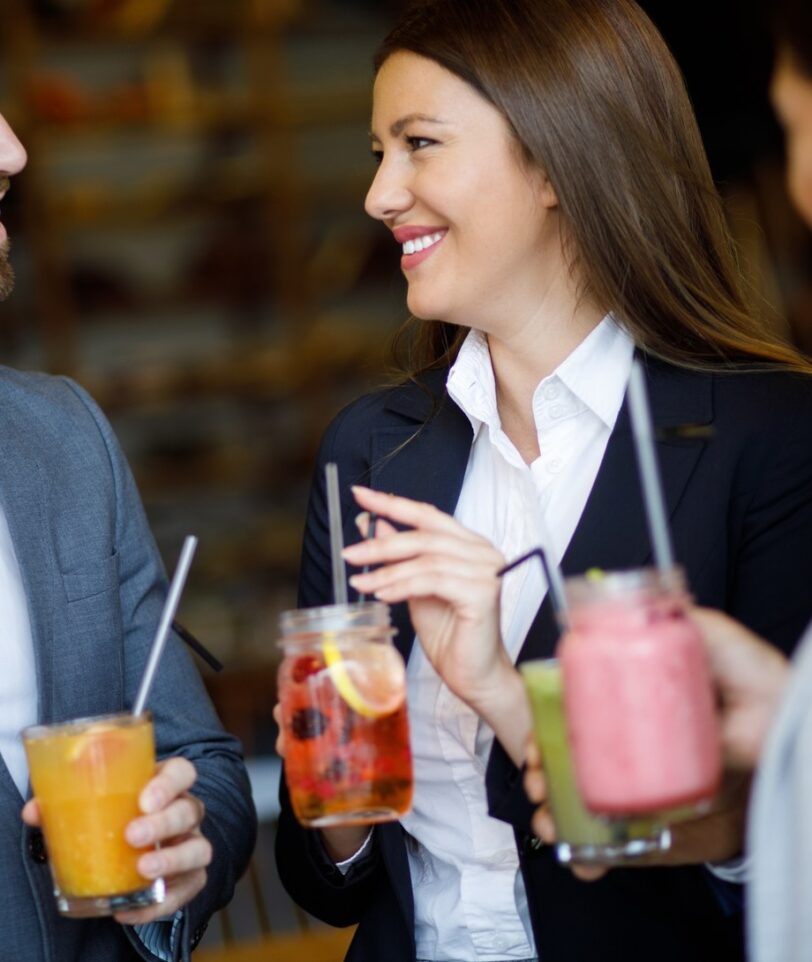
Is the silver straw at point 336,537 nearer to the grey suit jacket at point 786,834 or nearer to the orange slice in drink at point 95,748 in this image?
the orange slice in drink at point 95,748

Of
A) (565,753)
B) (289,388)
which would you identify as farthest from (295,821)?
(289,388)

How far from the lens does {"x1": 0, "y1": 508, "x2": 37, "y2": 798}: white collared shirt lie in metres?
2.01

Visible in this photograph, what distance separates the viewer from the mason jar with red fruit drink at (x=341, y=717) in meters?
1.58

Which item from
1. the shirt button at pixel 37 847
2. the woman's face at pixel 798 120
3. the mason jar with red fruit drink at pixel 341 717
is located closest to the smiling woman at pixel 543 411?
the mason jar with red fruit drink at pixel 341 717

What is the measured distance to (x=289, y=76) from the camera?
612 centimetres

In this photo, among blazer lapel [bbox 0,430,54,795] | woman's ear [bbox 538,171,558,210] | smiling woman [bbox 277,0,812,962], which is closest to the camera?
smiling woman [bbox 277,0,812,962]

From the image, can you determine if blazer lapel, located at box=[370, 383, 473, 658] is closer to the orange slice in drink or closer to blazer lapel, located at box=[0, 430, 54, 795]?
blazer lapel, located at box=[0, 430, 54, 795]

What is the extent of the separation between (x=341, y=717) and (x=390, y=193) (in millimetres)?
897

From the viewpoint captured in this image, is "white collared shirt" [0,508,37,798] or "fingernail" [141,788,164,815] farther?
"white collared shirt" [0,508,37,798]

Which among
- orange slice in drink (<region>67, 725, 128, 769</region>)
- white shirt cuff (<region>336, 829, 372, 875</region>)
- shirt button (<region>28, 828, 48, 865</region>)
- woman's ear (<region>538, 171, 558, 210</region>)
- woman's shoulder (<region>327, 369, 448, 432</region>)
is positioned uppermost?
woman's ear (<region>538, 171, 558, 210</region>)

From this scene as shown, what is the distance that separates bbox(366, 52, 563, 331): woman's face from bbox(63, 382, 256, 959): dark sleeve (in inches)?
21.3

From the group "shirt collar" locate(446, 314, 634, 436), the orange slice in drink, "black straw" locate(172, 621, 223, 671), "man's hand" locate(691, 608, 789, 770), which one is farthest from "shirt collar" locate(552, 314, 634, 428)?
the orange slice in drink

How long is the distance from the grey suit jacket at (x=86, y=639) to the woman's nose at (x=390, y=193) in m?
0.55

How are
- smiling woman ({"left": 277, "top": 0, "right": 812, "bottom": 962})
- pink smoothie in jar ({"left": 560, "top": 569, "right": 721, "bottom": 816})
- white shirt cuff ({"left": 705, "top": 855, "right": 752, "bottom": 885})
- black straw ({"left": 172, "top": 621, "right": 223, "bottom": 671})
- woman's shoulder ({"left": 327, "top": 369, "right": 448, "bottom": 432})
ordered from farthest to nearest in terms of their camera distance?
woman's shoulder ({"left": 327, "top": 369, "right": 448, "bottom": 432}), smiling woman ({"left": 277, "top": 0, "right": 812, "bottom": 962}), black straw ({"left": 172, "top": 621, "right": 223, "bottom": 671}), white shirt cuff ({"left": 705, "top": 855, "right": 752, "bottom": 885}), pink smoothie in jar ({"left": 560, "top": 569, "right": 721, "bottom": 816})
